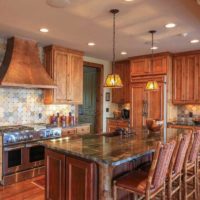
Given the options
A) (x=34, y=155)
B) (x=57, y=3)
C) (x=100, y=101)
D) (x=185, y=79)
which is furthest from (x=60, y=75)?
(x=185, y=79)

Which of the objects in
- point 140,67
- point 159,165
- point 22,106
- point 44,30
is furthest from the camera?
point 140,67

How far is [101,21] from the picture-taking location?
3.34m

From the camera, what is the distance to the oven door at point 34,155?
4012mm

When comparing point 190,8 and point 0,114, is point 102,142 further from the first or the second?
point 0,114

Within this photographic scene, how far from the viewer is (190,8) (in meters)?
2.83

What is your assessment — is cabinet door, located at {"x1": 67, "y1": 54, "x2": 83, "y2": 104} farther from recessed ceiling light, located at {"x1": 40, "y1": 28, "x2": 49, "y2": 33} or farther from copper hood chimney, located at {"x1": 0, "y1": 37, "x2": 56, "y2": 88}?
recessed ceiling light, located at {"x1": 40, "y1": 28, "x2": 49, "y2": 33}

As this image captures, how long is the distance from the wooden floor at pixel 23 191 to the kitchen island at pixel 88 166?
75 centimetres

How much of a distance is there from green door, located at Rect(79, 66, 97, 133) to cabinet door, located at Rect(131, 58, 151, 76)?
1.45 metres

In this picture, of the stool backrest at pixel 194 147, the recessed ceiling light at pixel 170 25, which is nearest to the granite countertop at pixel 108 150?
the stool backrest at pixel 194 147

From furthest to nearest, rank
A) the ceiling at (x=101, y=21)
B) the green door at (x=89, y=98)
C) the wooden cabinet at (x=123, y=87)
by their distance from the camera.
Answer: the green door at (x=89, y=98) → the wooden cabinet at (x=123, y=87) → the ceiling at (x=101, y=21)

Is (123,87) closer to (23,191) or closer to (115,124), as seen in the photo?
(115,124)

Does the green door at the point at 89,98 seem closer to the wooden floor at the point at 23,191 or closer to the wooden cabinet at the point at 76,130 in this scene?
the wooden cabinet at the point at 76,130

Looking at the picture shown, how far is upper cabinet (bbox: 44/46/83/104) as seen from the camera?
484cm

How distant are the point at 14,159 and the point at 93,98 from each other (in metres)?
3.72
